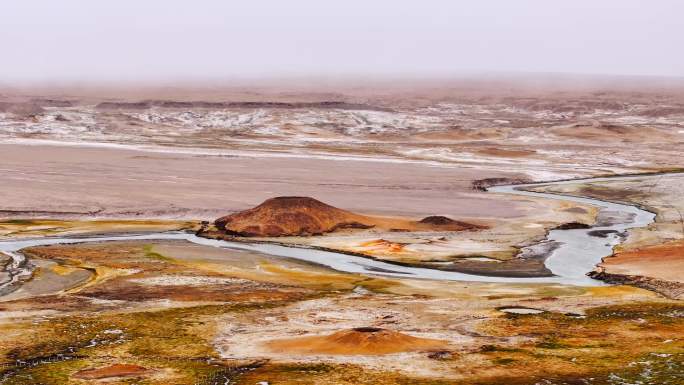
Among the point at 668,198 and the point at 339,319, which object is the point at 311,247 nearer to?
the point at 339,319

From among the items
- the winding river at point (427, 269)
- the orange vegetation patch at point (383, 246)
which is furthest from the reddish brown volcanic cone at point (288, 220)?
the orange vegetation patch at point (383, 246)

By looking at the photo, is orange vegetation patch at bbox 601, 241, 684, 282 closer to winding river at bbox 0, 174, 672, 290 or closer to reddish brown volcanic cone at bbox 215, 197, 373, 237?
winding river at bbox 0, 174, 672, 290

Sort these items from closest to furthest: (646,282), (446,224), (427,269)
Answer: (646,282)
(427,269)
(446,224)

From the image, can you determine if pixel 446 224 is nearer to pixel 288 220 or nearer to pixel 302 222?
pixel 302 222

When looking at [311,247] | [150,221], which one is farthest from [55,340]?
[150,221]

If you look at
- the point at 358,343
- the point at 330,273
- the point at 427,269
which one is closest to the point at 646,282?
the point at 427,269

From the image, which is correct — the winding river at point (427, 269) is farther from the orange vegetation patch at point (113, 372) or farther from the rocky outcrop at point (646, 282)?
the orange vegetation patch at point (113, 372)

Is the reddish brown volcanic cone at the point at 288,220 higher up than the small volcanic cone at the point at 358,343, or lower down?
lower down
